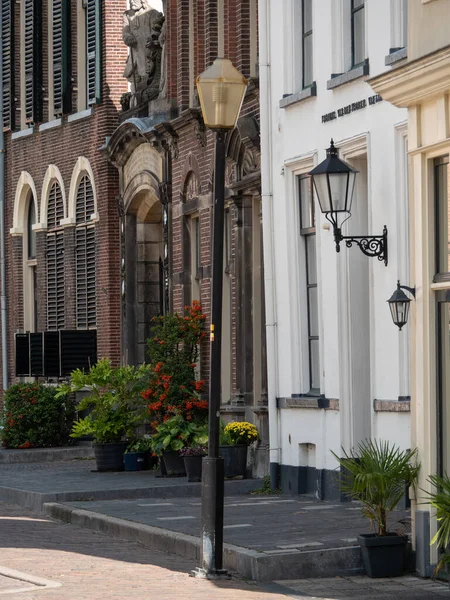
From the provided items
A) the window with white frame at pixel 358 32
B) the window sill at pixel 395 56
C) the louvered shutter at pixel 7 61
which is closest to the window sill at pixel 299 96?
the window with white frame at pixel 358 32

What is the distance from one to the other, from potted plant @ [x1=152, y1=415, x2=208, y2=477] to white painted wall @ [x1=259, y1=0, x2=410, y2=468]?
2.06 m

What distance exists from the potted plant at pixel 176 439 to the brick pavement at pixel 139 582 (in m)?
5.46

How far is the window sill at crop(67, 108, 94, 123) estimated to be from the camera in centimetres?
2688

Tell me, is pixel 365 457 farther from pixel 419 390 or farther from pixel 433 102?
pixel 433 102

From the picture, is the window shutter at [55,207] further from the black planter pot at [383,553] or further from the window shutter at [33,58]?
the black planter pot at [383,553]

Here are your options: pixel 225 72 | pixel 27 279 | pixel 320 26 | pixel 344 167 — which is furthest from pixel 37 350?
pixel 225 72

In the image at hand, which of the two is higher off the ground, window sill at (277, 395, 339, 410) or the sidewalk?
window sill at (277, 395, 339, 410)

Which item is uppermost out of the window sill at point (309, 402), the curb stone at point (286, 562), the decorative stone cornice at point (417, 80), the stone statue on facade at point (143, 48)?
the stone statue on facade at point (143, 48)

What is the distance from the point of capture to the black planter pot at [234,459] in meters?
18.6

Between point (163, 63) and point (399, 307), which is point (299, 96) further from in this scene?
point (163, 63)

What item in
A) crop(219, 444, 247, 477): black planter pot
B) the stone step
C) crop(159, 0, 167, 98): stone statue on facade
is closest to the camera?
crop(219, 444, 247, 477): black planter pot

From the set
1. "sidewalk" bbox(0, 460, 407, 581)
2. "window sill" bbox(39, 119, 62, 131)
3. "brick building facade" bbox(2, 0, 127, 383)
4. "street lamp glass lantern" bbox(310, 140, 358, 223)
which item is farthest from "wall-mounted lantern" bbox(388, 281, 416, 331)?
"window sill" bbox(39, 119, 62, 131)

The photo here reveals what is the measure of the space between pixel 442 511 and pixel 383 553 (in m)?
1.18

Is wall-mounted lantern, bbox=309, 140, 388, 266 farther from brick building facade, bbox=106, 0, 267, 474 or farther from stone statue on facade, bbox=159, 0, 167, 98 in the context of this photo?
stone statue on facade, bbox=159, 0, 167, 98
